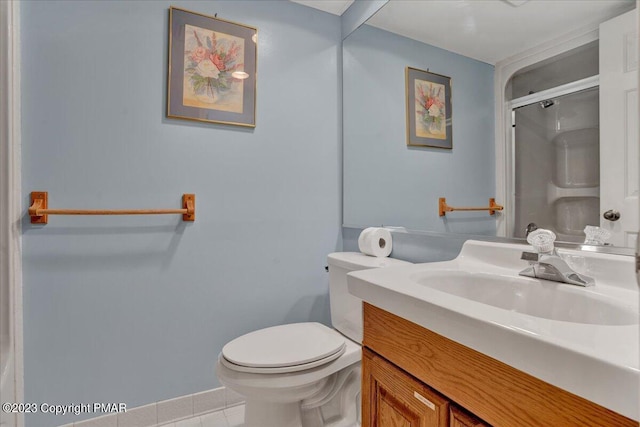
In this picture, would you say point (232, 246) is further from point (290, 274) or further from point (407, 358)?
point (407, 358)

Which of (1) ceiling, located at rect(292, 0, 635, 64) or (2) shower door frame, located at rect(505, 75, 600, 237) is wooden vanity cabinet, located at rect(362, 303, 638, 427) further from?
(1) ceiling, located at rect(292, 0, 635, 64)

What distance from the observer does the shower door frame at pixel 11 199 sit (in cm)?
112

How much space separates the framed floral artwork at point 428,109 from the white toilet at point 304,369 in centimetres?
54

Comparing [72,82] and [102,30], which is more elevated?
[102,30]

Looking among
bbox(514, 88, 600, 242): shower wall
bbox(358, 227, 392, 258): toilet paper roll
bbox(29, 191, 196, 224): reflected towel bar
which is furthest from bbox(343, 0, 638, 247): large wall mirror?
bbox(29, 191, 196, 224): reflected towel bar

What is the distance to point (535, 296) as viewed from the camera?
0.83 m

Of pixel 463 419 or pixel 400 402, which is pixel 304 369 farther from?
pixel 463 419

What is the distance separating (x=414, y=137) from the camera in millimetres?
1492

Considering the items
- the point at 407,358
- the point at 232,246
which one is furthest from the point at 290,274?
the point at 407,358

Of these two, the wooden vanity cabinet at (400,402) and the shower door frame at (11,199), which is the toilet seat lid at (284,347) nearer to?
the wooden vanity cabinet at (400,402)

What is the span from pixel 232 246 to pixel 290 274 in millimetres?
342

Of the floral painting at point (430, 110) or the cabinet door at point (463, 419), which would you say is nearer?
the cabinet door at point (463, 419)

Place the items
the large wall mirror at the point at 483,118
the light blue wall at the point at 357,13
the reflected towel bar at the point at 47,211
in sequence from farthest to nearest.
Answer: the light blue wall at the point at 357,13 → the reflected towel bar at the point at 47,211 → the large wall mirror at the point at 483,118

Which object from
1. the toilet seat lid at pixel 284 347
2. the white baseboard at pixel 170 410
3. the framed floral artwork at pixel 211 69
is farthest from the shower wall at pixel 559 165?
the white baseboard at pixel 170 410
